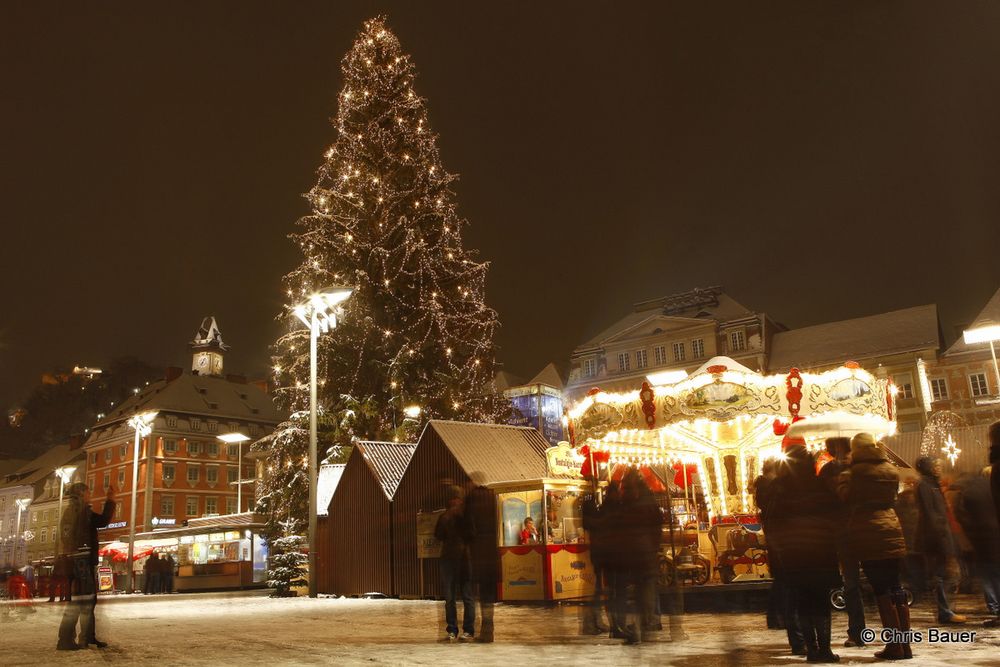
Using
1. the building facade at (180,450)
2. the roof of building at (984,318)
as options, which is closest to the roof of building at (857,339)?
the roof of building at (984,318)

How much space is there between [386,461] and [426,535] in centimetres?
316

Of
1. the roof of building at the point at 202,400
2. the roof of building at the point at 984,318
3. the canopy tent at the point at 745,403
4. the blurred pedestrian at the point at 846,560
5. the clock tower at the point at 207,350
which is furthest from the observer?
the clock tower at the point at 207,350

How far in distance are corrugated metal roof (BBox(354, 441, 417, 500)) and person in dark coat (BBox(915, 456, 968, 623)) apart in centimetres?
1342

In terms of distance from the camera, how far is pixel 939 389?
1887 inches

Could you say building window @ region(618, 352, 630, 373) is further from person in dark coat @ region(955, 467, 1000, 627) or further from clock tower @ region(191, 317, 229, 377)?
clock tower @ region(191, 317, 229, 377)

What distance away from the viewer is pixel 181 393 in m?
75.7

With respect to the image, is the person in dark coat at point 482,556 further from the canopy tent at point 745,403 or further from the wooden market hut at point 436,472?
the wooden market hut at point 436,472

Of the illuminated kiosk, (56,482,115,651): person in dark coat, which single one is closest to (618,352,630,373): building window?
the illuminated kiosk

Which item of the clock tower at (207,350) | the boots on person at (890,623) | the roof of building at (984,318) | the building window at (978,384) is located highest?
the clock tower at (207,350)

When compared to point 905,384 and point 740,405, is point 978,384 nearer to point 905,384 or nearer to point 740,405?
point 905,384

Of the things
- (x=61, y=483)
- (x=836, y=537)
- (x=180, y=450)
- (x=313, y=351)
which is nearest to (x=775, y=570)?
(x=836, y=537)

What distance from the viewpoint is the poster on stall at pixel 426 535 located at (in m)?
19.5

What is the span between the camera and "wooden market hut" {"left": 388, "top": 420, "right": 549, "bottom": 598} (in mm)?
19781

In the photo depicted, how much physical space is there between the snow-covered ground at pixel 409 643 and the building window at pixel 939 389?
38.9 metres
